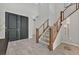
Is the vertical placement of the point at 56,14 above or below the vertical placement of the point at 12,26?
above

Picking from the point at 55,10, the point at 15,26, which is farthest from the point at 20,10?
the point at 55,10

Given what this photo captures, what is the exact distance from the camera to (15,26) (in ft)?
7.43

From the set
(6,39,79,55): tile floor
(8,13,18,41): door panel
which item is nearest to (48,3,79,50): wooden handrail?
(6,39,79,55): tile floor

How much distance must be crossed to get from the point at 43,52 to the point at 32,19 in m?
0.60

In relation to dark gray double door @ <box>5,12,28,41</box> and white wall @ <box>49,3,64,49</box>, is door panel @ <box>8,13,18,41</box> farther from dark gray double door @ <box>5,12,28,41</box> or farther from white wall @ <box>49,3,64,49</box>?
white wall @ <box>49,3,64,49</box>

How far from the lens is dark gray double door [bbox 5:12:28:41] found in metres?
2.23

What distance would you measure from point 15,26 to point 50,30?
611 millimetres

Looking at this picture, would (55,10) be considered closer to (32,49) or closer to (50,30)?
(50,30)

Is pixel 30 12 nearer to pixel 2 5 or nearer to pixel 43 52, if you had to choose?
pixel 2 5

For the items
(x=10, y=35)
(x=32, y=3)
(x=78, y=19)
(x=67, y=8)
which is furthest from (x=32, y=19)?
(x=78, y=19)

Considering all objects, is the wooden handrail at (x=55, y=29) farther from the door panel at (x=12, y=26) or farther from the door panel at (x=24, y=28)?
the door panel at (x=12, y=26)

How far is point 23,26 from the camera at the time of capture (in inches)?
90.1

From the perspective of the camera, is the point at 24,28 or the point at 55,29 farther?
the point at 24,28
